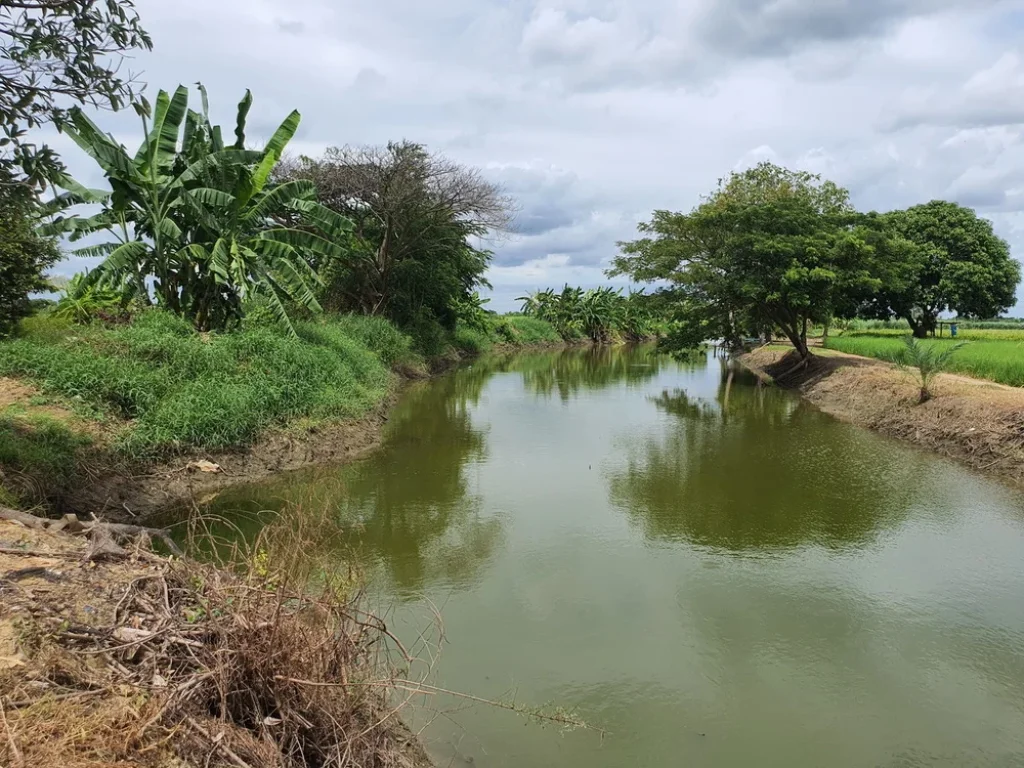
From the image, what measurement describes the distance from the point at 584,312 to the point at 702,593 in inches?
1528

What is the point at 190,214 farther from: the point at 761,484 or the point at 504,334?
the point at 504,334

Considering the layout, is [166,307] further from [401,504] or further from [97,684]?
[97,684]

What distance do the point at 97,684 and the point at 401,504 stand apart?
5574 millimetres

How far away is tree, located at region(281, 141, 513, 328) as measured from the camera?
20141mm

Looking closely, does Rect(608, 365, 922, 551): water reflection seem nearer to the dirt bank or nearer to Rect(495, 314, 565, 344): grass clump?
the dirt bank

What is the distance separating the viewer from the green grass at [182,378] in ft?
26.9

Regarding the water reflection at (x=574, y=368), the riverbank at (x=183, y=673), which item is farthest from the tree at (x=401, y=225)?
the riverbank at (x=183, y=673)

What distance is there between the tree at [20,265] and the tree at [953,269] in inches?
1143

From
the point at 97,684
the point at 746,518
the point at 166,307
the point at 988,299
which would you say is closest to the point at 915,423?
the point at 746,518

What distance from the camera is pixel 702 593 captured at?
5.80 metres

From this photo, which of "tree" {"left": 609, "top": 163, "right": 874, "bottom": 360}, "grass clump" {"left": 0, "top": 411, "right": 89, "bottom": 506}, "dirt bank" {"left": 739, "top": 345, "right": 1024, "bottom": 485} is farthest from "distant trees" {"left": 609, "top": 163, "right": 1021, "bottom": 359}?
"grass clump" {"left": 0, "top": 411, "right": 89, "bottom": 506}

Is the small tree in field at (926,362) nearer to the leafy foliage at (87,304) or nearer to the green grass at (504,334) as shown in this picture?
the leafy foliage at (87,304)

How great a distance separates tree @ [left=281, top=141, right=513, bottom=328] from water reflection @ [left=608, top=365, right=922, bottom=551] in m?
11.1

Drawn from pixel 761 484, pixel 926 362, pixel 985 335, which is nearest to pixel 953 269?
pixel 985 335
